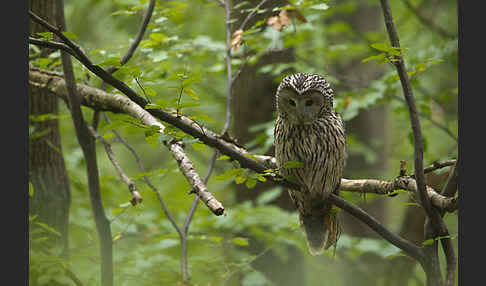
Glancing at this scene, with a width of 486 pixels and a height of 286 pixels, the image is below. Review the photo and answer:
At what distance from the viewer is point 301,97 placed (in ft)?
8.59

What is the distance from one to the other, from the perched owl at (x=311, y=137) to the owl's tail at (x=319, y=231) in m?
0.09

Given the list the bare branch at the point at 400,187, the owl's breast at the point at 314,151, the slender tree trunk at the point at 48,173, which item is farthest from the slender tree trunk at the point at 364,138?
the slender tree trunk at the point at 48,173

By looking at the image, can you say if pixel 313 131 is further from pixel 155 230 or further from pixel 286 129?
pixel 155 230

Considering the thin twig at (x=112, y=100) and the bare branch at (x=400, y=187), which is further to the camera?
the bare branch at (x=400, y=187)

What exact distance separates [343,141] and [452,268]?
0.97 meters

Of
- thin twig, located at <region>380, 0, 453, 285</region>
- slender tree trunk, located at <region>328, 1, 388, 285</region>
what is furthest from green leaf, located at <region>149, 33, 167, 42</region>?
slender tree trunk, located at <region>328, 1, 388, 285</region>

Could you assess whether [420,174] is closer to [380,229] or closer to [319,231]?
[380,229]

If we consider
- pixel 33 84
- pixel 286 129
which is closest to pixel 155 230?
pixel 33 84

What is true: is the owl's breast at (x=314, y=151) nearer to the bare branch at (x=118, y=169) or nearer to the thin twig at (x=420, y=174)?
the thin twig at (x=420, y=174)

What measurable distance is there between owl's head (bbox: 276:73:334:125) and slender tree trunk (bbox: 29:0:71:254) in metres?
1.90

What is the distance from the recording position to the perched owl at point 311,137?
2.66 metres

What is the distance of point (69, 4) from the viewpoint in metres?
6.30

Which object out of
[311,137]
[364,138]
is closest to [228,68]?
[311,137]

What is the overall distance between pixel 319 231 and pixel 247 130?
2.31 m
